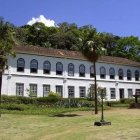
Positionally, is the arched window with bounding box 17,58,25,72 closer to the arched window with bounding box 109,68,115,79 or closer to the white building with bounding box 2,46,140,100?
the white building with bounding box 2,46,140,100

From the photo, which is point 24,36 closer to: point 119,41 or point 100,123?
point 119,41

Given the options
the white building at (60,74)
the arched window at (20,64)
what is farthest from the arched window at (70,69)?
the arched window at (20,64)

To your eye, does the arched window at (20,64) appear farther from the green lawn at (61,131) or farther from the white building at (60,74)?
the green lawn at (61,131)

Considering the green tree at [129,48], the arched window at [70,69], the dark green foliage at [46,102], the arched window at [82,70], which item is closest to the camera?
the dark green foliage at [46,102]

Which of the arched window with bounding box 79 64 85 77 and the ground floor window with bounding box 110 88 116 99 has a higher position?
the arched window with bounding box 79 64 85 77

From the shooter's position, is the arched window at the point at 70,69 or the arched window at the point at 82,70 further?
the arched window at the point at 82,70

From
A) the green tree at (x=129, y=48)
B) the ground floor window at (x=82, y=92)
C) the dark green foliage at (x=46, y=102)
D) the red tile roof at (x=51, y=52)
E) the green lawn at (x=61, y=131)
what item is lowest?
the green lawn at (x=61, y=131)

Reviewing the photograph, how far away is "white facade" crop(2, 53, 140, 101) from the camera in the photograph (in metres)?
50.9

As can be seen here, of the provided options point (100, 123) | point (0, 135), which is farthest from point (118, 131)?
point (0, 135)

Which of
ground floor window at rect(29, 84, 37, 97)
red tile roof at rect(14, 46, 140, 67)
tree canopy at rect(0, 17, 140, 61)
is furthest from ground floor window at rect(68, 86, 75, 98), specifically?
tree canopy at rect(0, 17, 140, 61)

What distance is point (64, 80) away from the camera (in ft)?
183

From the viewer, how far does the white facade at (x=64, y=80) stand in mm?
50906

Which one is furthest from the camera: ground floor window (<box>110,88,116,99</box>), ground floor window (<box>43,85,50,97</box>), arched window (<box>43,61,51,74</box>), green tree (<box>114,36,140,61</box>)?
green tree (<box>114,36,140,61</box>)

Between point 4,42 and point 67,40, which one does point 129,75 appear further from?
point 4,42
